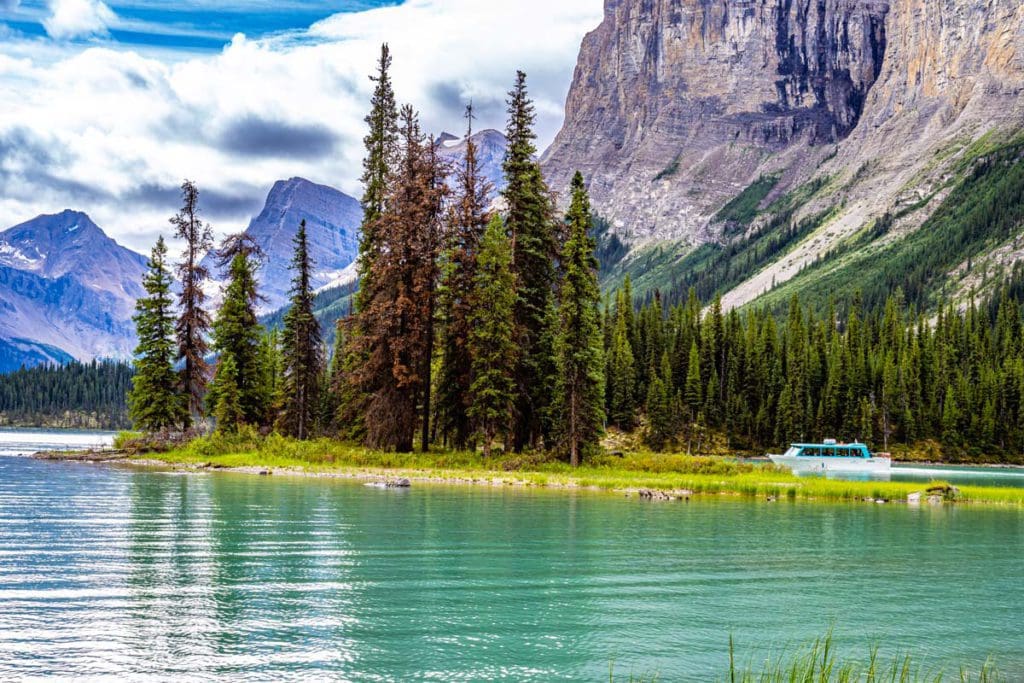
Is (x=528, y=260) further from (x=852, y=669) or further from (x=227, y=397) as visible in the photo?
(x=852, y=669)

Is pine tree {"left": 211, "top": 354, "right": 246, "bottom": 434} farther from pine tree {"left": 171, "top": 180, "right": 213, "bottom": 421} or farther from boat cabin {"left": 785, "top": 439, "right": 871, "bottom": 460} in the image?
boat cabin {"left": 785, "top": 439, "right": 871, "bottom": 460}

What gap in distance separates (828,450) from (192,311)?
7491 centimetres

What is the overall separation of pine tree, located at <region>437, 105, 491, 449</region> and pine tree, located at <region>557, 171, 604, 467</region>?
5.69m

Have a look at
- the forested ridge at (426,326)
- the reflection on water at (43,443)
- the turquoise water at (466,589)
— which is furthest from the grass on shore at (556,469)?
the reflection on water at (43,443)

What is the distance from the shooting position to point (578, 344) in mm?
52750

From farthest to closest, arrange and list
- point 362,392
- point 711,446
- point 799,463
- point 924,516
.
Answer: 1. point 711,446
2. point 799,463
3. point 362,392
4. point 924,516

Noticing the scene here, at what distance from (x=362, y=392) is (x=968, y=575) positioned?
39.6 metres

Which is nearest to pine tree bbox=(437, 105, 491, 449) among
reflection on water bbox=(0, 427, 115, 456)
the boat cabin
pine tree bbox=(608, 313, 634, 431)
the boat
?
reflection on water bbox=(0, 427, 115, 456)

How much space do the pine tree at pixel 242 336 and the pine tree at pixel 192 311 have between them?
1.25 metres

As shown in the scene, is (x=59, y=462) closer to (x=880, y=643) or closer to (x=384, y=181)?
(x=384, y=181)

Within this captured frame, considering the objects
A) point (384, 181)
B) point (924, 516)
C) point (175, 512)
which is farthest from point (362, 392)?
point (924, 516)

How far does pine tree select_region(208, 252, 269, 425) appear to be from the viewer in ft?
220

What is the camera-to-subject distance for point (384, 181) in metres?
63.6

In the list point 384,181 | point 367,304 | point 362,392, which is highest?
point 384,181
